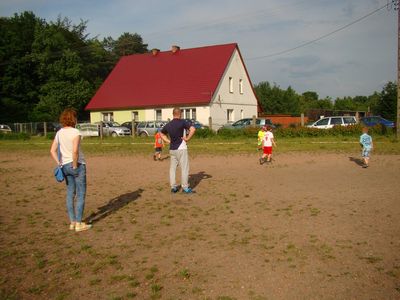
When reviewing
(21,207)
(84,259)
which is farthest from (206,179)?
(84,259)

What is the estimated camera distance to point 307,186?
33.6 ft

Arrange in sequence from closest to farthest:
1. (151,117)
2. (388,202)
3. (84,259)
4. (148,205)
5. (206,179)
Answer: (84,259) → (388,202) → (148,205) → (206,179) → (151,117)

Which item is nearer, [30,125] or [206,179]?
[206,179]

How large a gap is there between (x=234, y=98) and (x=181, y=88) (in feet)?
18.1

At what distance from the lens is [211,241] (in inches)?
234

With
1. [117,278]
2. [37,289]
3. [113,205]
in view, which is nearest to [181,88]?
[113,205]

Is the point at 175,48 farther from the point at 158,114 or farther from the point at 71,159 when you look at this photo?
the point at 71,159

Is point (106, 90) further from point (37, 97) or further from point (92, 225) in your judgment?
point (92, 225)

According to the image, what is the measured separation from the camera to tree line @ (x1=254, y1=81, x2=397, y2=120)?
38.0 m

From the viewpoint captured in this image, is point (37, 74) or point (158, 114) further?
point (37, 74)

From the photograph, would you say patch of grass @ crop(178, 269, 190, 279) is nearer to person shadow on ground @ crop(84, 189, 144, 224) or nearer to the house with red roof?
person shadow on ground @ crop(84, 189, 144, 224)

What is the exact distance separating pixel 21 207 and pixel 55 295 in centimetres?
471

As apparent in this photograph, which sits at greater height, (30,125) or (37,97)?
(37,97)

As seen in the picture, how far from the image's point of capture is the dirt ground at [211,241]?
445 centimetres
